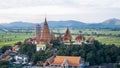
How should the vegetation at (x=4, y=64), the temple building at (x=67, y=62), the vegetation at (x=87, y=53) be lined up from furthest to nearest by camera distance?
the vegetation at (x=87, y=53), the temple building at (x=67, y=62), the vegetation at (x=4, y=64)

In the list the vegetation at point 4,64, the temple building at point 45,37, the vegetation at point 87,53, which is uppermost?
the temple building at point 45,37

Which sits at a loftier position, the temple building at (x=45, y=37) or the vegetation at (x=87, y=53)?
the temple building at (x=45, y=37)

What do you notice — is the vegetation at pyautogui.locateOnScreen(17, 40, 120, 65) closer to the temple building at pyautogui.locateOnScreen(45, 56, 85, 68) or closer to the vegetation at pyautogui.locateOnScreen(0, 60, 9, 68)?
the temple building at pyautogui.locateOnScreen(45, 56, 85, 68)

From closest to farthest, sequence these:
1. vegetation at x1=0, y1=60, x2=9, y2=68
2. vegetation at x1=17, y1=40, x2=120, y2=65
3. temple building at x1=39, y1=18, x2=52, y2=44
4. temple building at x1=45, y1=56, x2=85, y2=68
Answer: vegetation at x1=0, y1=60, x2=9, y2=68 → temple building at x1=45, y1=56, x2=85, y2=68 → vegetation at x1=17, y1=40, x2=120, y2=65 → temple building at x1=39, y1=18, x2=52, y2=44

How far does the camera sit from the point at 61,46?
2447 inches

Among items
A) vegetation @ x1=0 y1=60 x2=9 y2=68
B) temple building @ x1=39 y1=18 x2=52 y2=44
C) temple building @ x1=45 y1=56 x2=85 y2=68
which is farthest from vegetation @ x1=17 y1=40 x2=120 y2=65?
vegetation @ x1=0 y1=60 x2=9 y2=68

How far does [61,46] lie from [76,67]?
8735 millimetres

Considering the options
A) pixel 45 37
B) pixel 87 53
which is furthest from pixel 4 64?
pixel 45 37

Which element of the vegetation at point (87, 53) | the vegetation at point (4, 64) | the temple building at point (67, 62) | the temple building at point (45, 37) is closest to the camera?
the vegetation at point (4, 64)

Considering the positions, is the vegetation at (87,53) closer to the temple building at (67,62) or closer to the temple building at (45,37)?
the temple building at (67,62)

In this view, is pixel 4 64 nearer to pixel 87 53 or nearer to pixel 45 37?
pixel 87 53

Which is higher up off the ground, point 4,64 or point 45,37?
point 45,37

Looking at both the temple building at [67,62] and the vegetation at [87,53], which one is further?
the vegetation at [87,53]

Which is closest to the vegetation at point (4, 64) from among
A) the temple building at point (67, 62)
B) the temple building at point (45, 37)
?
the temple building at point (67, 62)
